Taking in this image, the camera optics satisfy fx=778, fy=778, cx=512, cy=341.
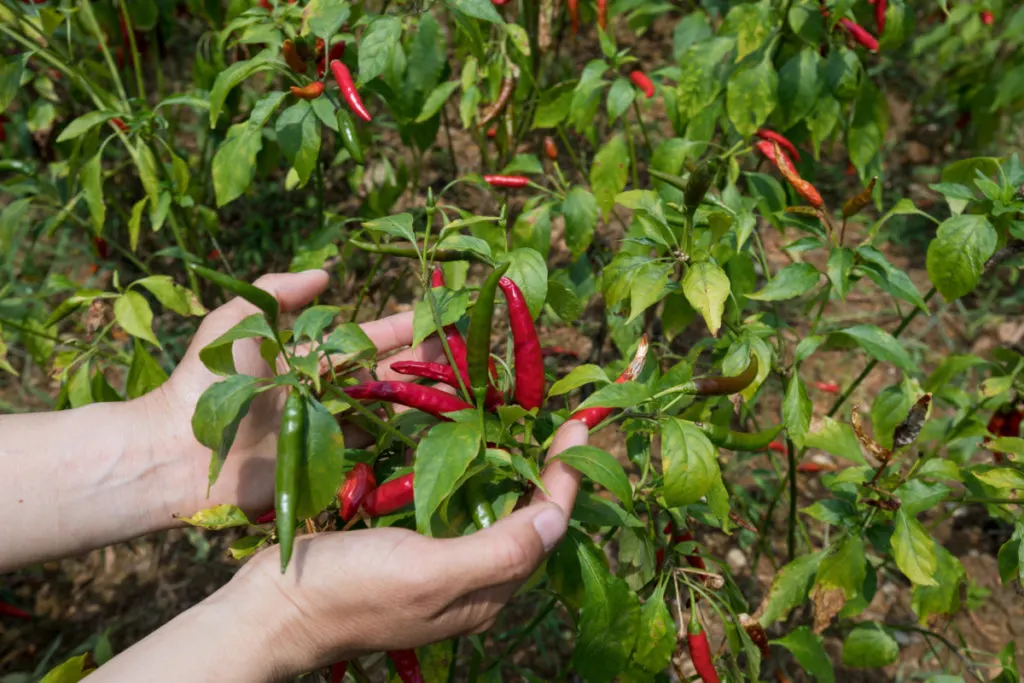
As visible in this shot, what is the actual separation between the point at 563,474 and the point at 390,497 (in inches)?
12.5

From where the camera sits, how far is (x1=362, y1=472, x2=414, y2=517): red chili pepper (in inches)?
55.2

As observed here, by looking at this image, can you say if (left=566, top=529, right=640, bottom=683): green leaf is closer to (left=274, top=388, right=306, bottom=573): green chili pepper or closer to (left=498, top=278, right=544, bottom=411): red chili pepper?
(left=498, top=278, right=544, bottom=411): red chili pepper

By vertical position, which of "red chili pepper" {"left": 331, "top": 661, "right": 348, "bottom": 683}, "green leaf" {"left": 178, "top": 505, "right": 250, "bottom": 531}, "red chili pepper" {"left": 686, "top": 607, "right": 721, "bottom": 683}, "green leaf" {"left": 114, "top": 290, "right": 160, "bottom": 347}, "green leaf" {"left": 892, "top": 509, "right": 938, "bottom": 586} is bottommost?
"red chili pepper" {"left": 686, "top": 607, "right": 721, "bottom": 683}

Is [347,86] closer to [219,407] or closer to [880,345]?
[219,407]

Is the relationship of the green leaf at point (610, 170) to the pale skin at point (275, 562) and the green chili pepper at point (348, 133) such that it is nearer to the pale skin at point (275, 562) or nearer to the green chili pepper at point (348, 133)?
the green chili pepper at point (348, 133)

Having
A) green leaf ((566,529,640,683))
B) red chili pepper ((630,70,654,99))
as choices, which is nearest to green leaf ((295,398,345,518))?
green leaf ((566,529,640,683))

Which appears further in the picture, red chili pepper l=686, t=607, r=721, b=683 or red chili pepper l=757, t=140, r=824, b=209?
red chili pepper l=757, t=140, r=824, b=209

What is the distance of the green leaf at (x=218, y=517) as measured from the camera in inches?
56.4

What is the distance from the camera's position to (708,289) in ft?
4.71

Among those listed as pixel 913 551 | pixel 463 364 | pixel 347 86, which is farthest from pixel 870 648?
pixel 347 86

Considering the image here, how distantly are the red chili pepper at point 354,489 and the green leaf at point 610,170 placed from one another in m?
1.16

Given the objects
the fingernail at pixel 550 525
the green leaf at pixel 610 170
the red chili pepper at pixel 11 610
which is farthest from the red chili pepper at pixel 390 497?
the red chili pepper at pixel 11 610

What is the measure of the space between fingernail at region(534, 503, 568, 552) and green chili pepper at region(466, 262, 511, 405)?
0.23 meters

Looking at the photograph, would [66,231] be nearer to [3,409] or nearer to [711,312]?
[3,409]
